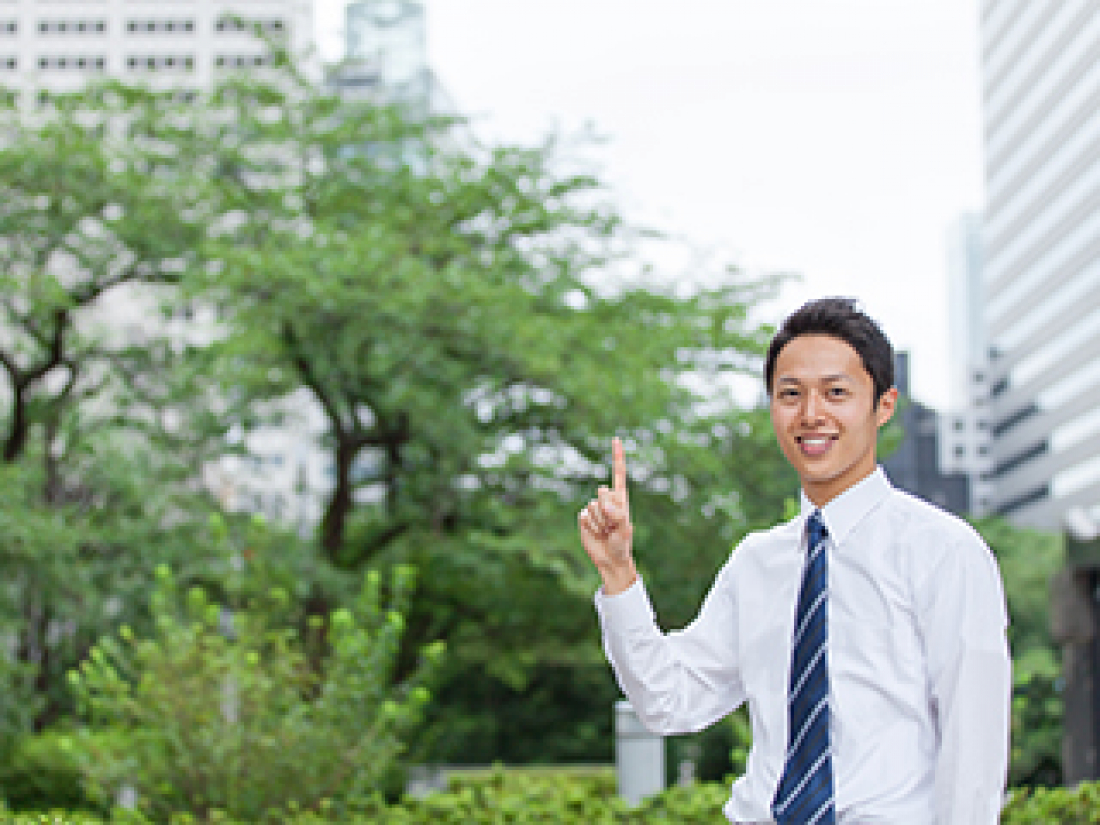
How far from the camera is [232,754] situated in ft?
24.9

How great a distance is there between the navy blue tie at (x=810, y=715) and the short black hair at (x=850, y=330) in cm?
30

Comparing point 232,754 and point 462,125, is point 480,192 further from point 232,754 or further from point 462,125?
point 232,754

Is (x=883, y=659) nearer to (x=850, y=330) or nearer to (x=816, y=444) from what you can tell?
(x=816, y=444)

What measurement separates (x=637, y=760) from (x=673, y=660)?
708 centimetres

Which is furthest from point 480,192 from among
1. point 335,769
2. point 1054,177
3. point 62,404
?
point 1054,177

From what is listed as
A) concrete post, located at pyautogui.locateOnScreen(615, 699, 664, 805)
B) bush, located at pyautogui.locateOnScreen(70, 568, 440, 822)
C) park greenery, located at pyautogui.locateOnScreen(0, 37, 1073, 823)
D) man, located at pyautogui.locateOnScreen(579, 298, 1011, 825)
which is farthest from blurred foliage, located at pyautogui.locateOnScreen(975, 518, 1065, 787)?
man, located at pyautogui.locateOnScreen(579, 298, 1011, 825)

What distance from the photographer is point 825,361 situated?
2494 mm

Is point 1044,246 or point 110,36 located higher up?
point 110,36

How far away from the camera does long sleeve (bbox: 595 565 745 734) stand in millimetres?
2561

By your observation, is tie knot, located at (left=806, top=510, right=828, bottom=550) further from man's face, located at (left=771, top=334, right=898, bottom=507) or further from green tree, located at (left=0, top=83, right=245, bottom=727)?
green tree, located at (left=0, top=83, right=245, bottom=727)

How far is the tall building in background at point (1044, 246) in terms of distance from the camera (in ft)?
245

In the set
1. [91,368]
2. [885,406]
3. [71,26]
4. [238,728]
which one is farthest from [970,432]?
[885,406]

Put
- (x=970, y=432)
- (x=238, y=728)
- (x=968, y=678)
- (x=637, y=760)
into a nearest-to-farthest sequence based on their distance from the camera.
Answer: (x=968, y=678)
(x=238, y=728)
(x=637, y=760)
(x=970, y=432)

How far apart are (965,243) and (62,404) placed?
161 metres
